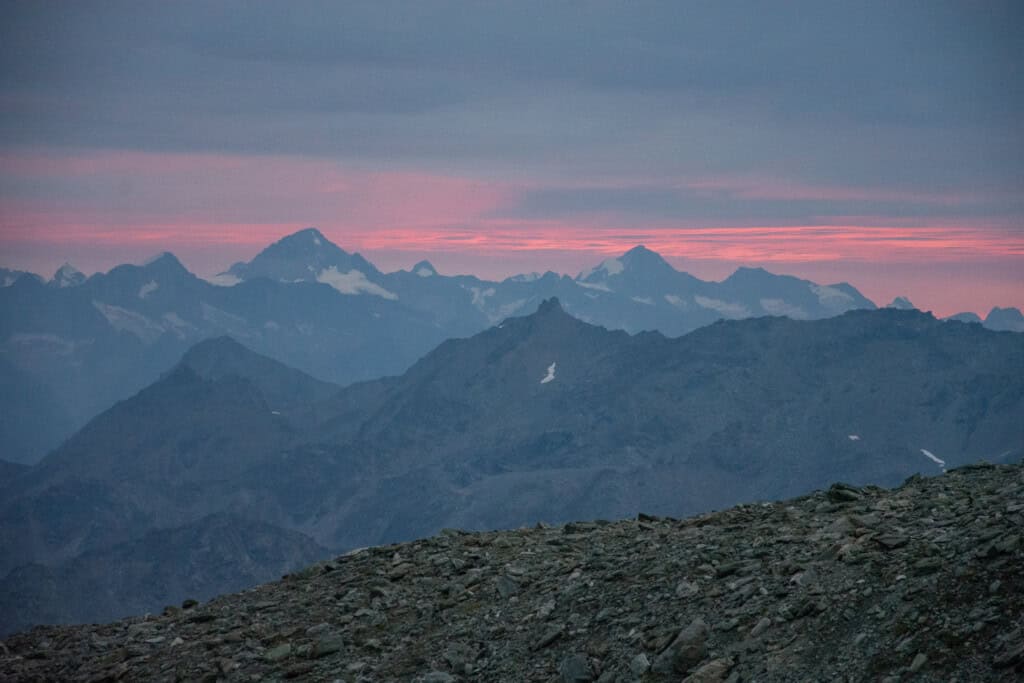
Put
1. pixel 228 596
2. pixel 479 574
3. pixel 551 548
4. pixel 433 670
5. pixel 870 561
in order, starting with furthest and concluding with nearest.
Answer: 1. pixel 228 596
2. pixel 551 548
3. pixel 479 574
4. pixel 433 670
5. pixel 870 561

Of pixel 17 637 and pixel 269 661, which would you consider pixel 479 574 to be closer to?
pixel 269 661

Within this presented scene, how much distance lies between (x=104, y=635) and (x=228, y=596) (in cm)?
395

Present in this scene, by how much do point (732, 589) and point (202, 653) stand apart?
544 inches

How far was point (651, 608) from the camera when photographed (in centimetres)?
2339

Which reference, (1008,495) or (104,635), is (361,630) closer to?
(104,635)

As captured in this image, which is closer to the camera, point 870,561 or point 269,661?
point 870,561

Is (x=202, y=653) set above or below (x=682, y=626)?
below

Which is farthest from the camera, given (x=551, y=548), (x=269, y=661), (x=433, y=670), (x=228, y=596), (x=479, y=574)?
(x=228, y=596)

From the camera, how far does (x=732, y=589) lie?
23.0 meters

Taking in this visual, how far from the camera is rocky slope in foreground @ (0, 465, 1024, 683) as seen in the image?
63.2 feet

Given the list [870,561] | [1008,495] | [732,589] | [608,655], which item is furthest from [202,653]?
[1008,495]

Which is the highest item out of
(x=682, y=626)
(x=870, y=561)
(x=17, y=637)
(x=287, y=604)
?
(x=870, y=561)

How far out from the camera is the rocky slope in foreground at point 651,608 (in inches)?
758

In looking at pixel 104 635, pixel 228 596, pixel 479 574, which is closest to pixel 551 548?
pixel 479 574
